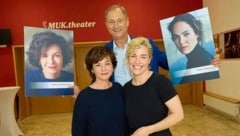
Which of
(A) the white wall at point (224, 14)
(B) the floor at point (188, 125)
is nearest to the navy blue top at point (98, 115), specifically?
(B) the floor at point (188, 125)

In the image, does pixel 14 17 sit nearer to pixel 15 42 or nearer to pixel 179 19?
pixel 15 42

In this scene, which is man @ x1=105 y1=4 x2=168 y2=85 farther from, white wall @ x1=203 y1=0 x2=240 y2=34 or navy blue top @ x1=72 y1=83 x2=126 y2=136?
white wall @ x1=203 y1=0 x2=240 y2=34

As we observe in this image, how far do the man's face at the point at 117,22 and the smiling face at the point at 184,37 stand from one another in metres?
0.41

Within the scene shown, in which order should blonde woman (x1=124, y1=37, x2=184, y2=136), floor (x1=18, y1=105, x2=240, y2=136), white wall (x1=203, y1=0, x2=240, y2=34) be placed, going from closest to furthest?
blonde woman (x1=124, y1=37, x2=184, y2=136) → floor (x1=18, y1=105, x2=240, y2=136) → white wall (x1=203, y1=0, x2=240, y2=34)

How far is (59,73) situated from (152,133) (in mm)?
1083

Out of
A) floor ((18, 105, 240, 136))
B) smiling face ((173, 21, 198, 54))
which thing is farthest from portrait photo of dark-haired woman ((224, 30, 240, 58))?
smiling face ((173, 21, 198, 54))

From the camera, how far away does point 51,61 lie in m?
2.50

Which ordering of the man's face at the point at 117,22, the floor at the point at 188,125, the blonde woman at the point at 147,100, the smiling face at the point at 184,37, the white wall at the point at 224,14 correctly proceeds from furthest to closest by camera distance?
the white wall at the point at 224,14, the floor at the point at 188,125, the smiling face at the point at 184,37, the man's face at the point at 117,22, the blonde woman at the point at 147,100

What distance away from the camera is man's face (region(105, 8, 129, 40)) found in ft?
7.48

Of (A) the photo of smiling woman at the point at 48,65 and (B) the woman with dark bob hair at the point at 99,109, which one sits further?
(A) the photo of smiling woman at the point at 48,65

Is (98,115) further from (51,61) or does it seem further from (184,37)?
(184,37)

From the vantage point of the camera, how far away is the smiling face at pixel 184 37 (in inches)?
94.7

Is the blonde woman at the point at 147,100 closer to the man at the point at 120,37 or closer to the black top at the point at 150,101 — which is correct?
the black top at the point at 150,101

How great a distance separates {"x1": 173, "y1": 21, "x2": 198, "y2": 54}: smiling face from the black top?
762mm
